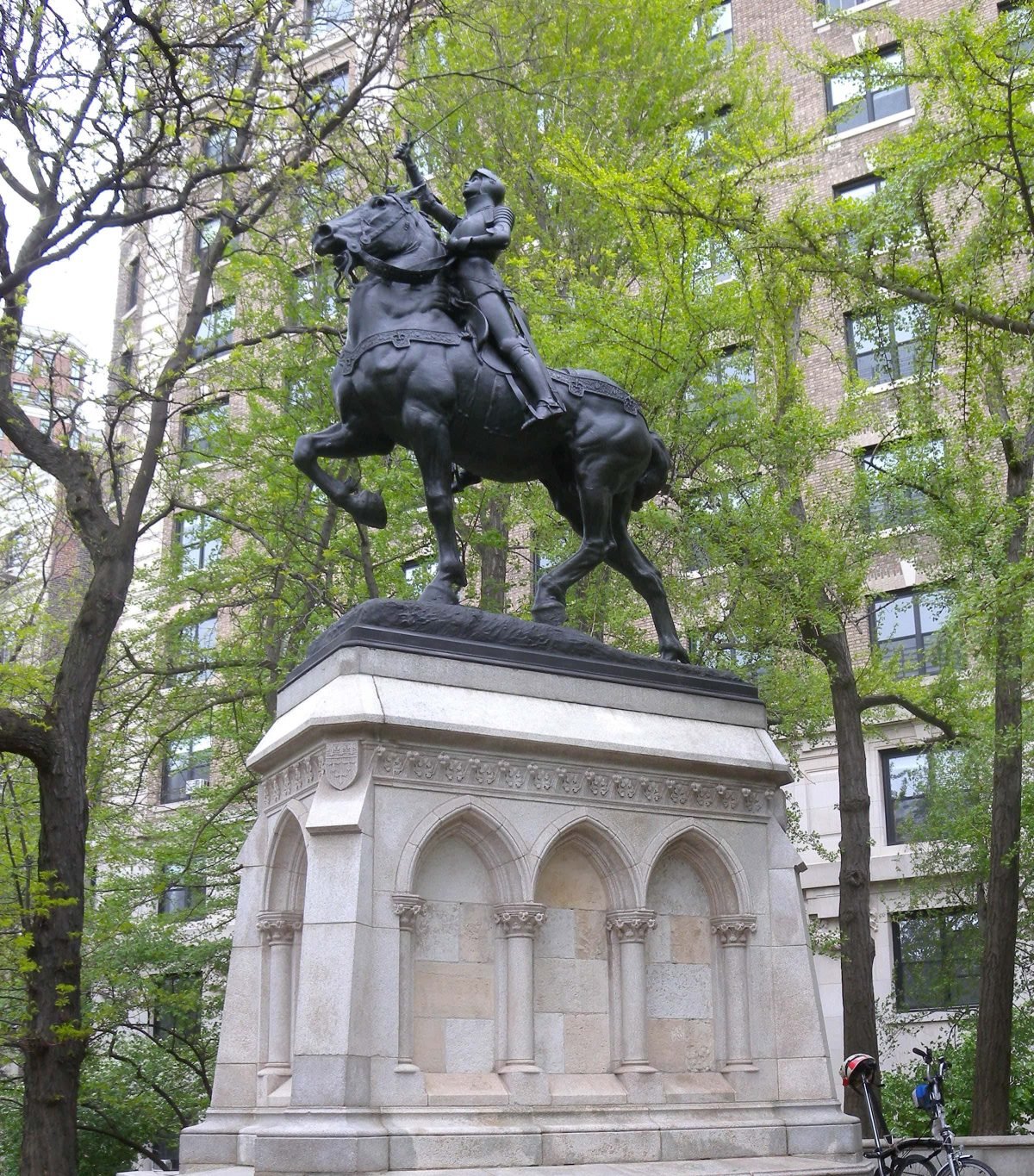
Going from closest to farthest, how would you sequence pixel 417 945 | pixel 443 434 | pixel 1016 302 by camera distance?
1. pixel 417 945
2. pixel 443 434
3. pixel 1016 302

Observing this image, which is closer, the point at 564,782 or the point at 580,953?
the point at 580,953

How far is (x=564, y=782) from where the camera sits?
978 cm

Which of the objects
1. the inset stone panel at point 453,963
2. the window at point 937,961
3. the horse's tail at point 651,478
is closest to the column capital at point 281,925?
the inset stone panel at point 453,963

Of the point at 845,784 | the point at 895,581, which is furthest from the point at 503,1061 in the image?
the point at 895,581

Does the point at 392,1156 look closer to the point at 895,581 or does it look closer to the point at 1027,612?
the point at 1027,612

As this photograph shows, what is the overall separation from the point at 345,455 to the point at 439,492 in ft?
3.35

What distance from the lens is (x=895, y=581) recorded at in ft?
103

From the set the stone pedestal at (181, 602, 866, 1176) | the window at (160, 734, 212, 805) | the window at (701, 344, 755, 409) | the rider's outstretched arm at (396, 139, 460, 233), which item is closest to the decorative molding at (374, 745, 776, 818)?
the stone pedestal at (181, 602, 866, 1176)

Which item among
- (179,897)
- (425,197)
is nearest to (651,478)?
(425,197)

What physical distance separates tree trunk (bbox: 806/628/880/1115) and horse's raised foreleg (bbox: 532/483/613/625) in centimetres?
1039

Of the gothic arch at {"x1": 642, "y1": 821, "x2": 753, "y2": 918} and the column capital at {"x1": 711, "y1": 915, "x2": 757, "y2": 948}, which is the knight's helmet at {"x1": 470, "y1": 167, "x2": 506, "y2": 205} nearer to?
the gothic arch at {"x1": 642, "y1": 821, "x2": 753, "y2": 918}

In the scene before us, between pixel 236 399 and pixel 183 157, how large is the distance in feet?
58.7

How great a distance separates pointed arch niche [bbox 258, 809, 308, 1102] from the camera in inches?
377

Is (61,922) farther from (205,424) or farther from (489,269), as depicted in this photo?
(489,269)
